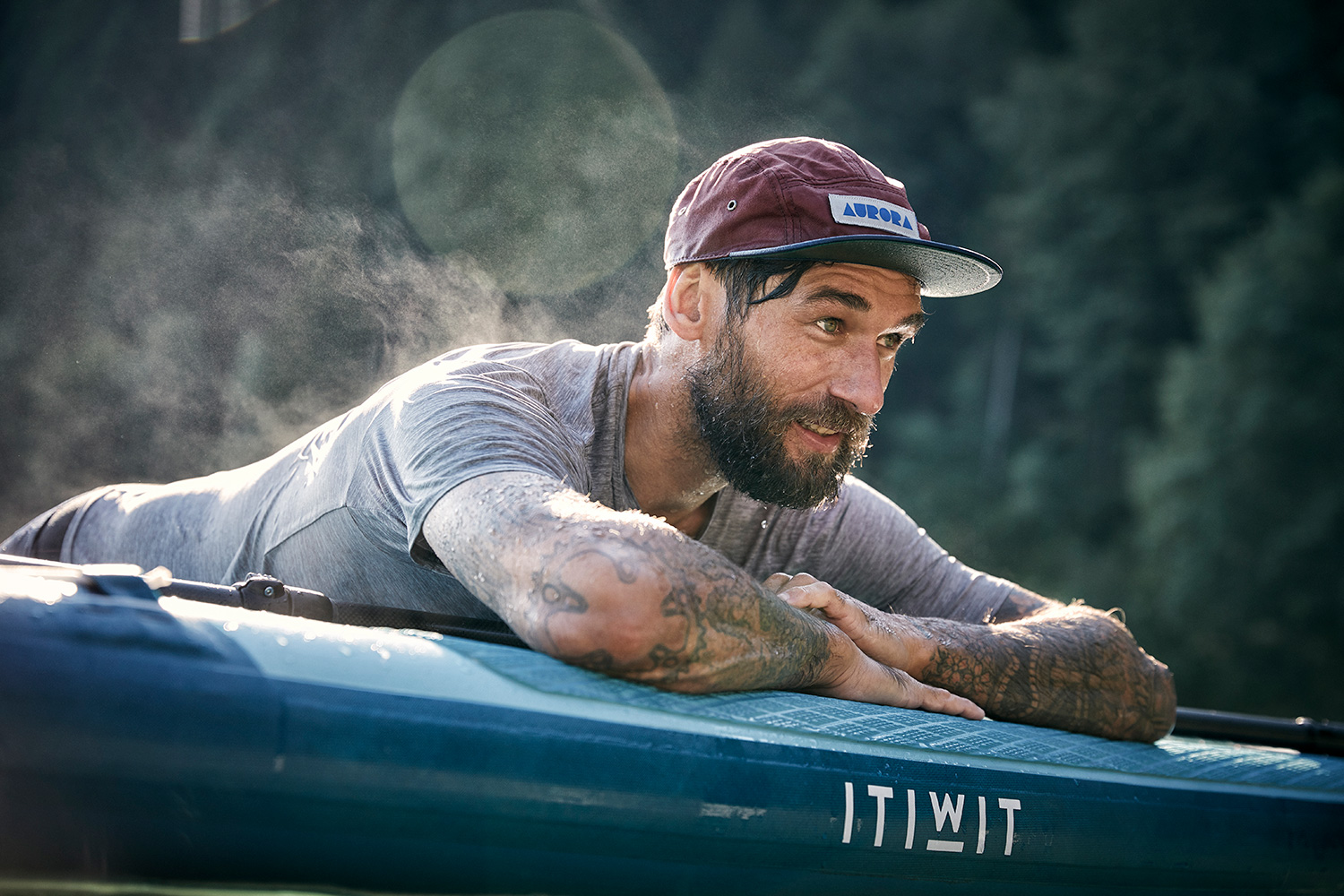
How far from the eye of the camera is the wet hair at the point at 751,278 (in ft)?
6.40

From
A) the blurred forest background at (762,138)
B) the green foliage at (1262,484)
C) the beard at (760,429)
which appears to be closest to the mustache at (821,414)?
the beard at (760,429)

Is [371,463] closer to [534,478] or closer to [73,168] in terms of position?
[534,478]

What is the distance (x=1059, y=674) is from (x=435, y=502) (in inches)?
54.4

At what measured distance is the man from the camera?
147 centimetres

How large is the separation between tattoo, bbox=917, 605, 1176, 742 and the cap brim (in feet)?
2.40

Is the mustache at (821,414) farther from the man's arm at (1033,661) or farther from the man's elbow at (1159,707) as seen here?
the man's elbow at (1159,707)

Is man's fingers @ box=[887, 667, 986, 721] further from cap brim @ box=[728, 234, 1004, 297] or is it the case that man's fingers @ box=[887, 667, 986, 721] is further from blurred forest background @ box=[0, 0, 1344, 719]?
blurred forest background @ box=[0, 0, 1344, 719]

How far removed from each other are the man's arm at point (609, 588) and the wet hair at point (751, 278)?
65 centimetres

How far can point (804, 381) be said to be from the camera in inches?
77.4

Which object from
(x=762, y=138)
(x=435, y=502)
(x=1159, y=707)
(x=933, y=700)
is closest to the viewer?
(x=435, y=502)

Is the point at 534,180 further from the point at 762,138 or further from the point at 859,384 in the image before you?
the point at 859,384

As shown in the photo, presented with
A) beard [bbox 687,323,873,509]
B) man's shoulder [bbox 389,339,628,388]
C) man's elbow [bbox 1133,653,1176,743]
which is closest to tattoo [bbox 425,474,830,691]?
man's shoulder [bbox 389,339,628,388]

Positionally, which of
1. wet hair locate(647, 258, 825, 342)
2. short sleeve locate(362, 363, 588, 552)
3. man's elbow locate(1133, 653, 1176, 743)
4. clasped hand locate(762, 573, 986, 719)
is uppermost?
wet hair locate(647, 258, 825, 342)

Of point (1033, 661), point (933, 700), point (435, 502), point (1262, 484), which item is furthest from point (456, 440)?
point (1262, 484)
